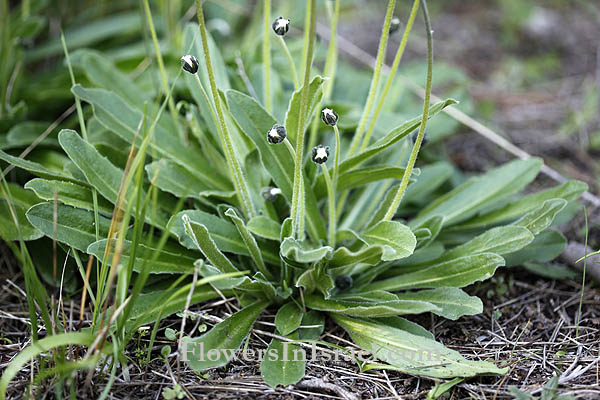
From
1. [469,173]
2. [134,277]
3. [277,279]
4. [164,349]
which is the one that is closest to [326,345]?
[277,279]

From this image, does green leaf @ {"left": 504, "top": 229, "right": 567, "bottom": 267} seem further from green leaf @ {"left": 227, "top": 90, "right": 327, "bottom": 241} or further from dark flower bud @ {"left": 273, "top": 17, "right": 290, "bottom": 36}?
dark flower bud @ {"left": 273, "top": 17, "right": 290, "bottom": 36}

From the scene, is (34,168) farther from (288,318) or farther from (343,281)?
(343,281)

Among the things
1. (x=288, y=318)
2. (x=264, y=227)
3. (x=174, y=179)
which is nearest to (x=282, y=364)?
(x=288, y=318)

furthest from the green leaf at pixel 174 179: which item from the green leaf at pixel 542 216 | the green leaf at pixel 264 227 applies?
the green leaf at pixel 542 216

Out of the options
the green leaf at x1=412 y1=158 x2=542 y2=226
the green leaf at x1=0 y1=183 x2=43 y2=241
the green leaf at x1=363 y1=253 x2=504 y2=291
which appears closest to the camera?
the green leaf at x1=363 y1=253 x2=504 y2=291

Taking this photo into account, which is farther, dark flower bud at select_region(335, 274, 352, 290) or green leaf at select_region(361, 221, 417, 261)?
dark flower bud at select_region(335, 274, 352, 290)

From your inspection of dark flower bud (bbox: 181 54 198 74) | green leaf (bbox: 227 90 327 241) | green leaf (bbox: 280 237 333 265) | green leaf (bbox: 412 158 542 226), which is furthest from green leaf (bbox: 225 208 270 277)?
green leaf (bbox: 412 158 542 226)

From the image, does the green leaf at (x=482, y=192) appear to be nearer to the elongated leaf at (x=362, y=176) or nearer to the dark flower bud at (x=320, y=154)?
the elongated leaf at (x=362, y=176)

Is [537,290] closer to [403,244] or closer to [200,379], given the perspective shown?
[403,244]
